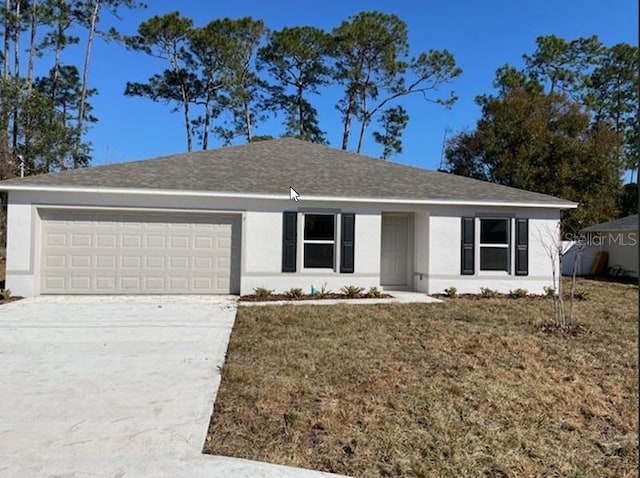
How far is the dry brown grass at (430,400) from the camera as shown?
335 centimetres

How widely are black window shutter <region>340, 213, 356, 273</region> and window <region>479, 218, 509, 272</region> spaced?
3.67 meters

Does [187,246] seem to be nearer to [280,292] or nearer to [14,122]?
[280,292]

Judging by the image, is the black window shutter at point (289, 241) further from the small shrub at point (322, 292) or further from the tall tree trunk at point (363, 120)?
the tall tree trunk at point (363, 120)

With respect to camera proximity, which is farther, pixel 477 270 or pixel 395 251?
pixel 395 251

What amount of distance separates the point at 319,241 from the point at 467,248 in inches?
161

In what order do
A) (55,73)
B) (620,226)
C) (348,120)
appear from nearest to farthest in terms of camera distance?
(620,226)
(55,73)
(348,120)

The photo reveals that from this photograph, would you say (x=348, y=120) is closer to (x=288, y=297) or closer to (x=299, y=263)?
(x=299, y=263)

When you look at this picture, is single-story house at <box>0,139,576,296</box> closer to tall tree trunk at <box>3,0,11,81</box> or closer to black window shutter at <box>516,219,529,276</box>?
black window shutter at <box>516,219,529,276</box>

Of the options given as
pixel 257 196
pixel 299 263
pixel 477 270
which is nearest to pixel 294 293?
pixel 299 263

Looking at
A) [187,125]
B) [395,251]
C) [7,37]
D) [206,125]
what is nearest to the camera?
[395,251]

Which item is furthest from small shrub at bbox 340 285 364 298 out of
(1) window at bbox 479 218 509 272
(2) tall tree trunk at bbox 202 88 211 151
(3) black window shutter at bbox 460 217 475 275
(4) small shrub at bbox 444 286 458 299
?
(2) tall tree trunk at bbox 202 88 211 151

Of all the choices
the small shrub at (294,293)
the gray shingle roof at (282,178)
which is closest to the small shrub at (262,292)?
the small shrub at (294,293)

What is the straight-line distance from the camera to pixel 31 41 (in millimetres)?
23734

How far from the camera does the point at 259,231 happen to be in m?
11.2
